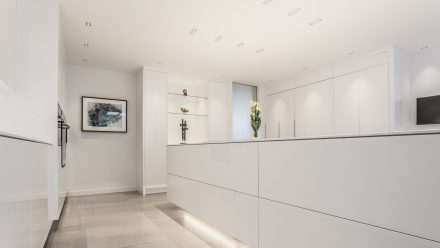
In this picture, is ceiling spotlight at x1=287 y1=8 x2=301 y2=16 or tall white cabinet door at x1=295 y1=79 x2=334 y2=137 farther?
tall white cabinet door at x1=295 y1=79 x2=334 y2=137

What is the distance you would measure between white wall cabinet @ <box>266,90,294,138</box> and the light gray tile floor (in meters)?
3.70

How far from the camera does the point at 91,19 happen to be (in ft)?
10.7

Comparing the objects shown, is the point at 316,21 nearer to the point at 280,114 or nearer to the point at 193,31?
the point at 193,31

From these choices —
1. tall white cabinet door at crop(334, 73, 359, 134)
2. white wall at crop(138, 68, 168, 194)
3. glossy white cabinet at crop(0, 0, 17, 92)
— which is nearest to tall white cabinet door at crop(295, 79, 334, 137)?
tall white cabinet door at crop(334, 73, 359, 134)

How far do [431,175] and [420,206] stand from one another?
13 centimetres

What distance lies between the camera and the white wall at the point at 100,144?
500 centimetres

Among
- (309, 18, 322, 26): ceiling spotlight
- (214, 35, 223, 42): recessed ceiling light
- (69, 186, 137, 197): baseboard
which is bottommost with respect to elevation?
(69, 186, 137, 197): baseboard

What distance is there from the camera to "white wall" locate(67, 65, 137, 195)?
5.00 metres

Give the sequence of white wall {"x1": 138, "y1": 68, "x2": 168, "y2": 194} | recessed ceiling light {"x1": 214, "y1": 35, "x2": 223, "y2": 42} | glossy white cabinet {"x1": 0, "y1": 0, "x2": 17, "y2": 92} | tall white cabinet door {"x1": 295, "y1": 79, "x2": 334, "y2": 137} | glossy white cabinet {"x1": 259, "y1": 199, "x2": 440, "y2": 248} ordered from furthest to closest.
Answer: tall white cabinet door {"x1": 295, "y1": 79, "x2": 334, "y2": 137}, white wall {"x1": 138, "y1": 68, "x2": 168, "y2": 194}, recessed ceiling light {"x1": 214, "y1": 35, "x2": 223, "y2": 42}, glossy white cabinet {"x1": 0, "y1": 0, "x2": 17, "y2": 92}, glossy white cabinet {"x1": 259, "y1": 199, "x2": 440, "y2": 248}

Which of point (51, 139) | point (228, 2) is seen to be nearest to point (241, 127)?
point (228, 2)

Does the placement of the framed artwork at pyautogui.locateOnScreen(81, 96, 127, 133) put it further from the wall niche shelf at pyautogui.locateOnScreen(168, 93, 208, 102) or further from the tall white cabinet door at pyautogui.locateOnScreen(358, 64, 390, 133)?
the tall white cabinet door at pyautogui.locateOnScreen(358, 64, 390, 133)

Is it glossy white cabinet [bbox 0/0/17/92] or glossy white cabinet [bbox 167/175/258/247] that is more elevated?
glossy white cabinet [bbox 0/0/17/92]

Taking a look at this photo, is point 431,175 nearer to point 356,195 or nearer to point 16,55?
point 356,195

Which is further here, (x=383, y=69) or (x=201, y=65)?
(x=201, y=65)
